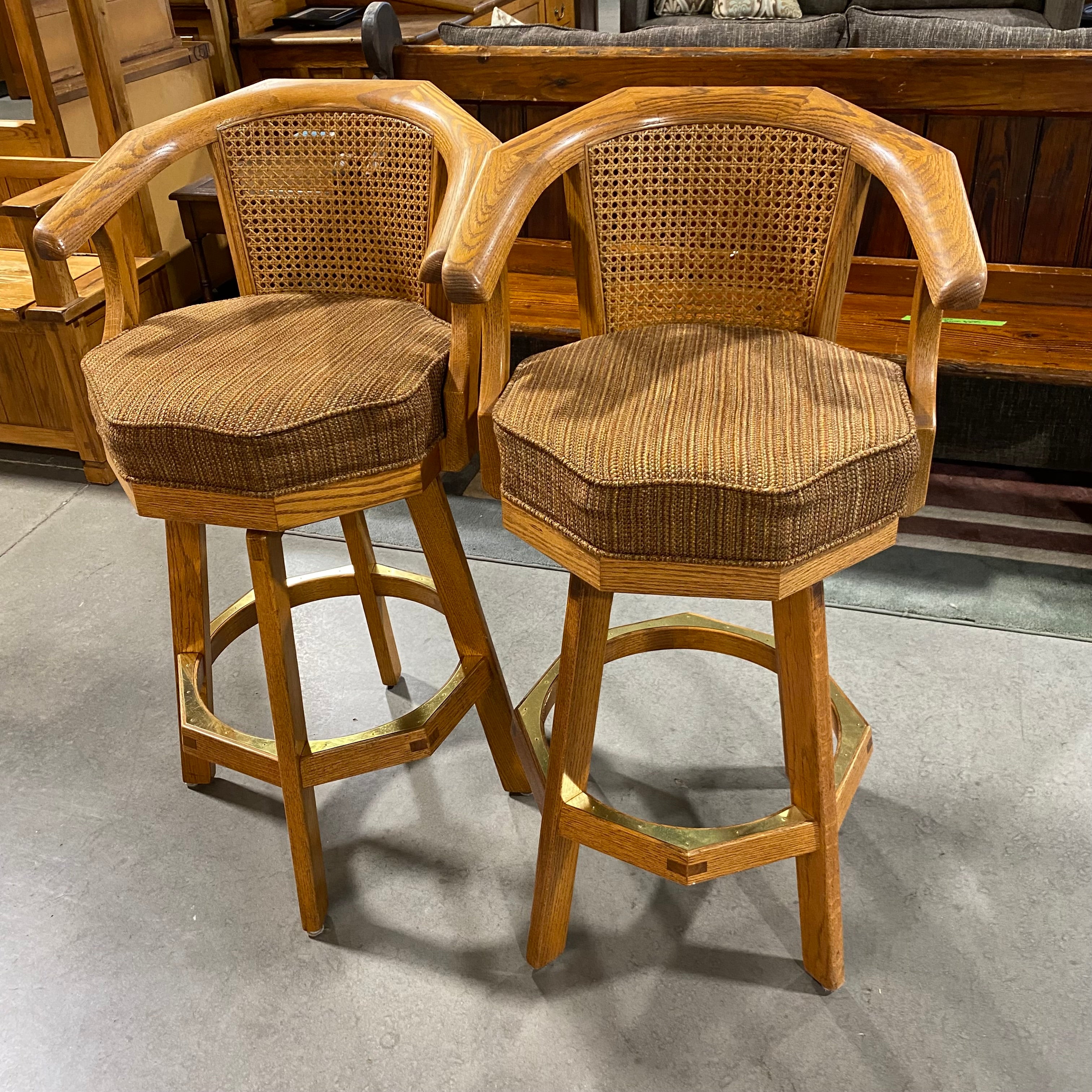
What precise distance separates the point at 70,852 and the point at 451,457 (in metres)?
0.98

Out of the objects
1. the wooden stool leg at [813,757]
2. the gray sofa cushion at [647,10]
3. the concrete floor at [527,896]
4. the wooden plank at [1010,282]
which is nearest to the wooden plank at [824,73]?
the wooden plank at [1010,282]

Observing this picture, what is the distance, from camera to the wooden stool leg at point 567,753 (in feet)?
4.33

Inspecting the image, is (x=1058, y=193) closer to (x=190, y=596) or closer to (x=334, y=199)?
(x=334, y=199)

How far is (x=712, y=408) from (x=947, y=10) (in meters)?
5.07

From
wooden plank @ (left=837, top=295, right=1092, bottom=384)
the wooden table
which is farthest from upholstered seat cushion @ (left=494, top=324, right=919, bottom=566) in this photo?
the wooden table

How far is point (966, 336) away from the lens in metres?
2.31

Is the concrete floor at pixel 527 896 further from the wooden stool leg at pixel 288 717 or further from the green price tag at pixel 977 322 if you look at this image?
the green price tag at pixel 977 322

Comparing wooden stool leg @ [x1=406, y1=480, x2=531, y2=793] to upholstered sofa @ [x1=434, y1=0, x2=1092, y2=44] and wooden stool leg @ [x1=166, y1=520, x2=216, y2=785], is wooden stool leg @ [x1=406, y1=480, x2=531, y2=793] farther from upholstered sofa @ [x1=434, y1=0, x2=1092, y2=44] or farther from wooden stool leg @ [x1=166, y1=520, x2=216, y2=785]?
upholstered sofa @ [x1=434, y1=0, x2=1092, y2=44]

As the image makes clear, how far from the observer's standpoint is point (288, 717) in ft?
4.82

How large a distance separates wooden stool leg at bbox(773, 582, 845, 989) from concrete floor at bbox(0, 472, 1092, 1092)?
0.09 meters

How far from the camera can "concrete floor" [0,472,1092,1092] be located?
1425mm

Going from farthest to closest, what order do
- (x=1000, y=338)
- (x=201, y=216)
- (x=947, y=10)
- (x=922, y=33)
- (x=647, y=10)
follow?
(x=647, y=10) → (x=947, y=10) → (x=201, y=216) → (x=922, y=33) → (x=1000, y=338)

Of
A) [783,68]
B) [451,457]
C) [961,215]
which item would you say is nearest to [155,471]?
[451,457]

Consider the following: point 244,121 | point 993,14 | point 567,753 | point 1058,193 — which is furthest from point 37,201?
point 993,14
